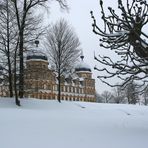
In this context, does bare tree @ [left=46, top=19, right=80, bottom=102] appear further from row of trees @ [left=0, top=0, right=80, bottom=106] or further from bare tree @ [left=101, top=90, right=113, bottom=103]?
bare tree @ [left=101, top=90, right=113, bottom=103]

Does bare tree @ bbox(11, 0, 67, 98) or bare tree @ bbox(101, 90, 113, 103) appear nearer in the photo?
bare tree @ bbox(11, 0, 67, 98)

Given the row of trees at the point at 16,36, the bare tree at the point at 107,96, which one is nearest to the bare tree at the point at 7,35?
the row of trees at the point at 16,36

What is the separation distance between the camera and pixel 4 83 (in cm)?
3139

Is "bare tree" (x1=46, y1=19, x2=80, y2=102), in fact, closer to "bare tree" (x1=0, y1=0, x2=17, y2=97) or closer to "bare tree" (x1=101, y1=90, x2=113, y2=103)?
"bare tree" (x1=0, y1=0, x2=17, y2=97)

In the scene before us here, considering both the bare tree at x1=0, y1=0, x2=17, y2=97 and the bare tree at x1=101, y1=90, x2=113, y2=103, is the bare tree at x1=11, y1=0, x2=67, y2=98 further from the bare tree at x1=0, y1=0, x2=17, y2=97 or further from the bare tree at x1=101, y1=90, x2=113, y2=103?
the bare tree at x1=101, y1=90, x2=113, y2=103

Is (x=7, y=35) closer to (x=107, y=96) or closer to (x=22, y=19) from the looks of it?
(x=22, y=19)

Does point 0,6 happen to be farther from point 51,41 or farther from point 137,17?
point 137,17

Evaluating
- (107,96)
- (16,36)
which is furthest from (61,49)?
(107,96)

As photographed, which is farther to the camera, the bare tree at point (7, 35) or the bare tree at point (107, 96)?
the bare tree at point (107, 96)

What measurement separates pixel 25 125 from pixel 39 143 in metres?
3.65

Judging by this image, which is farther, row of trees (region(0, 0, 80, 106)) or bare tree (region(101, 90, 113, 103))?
bare tree (region(101, 90, 113, 103))

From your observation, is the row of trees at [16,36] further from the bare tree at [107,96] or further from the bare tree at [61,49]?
the bare tree at [107,96]

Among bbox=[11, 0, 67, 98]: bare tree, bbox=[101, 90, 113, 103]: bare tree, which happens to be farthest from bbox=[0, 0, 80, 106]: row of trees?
bbox=[101, 90, 113, 103]: bare tree

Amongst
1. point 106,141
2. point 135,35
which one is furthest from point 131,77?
point 106,141
